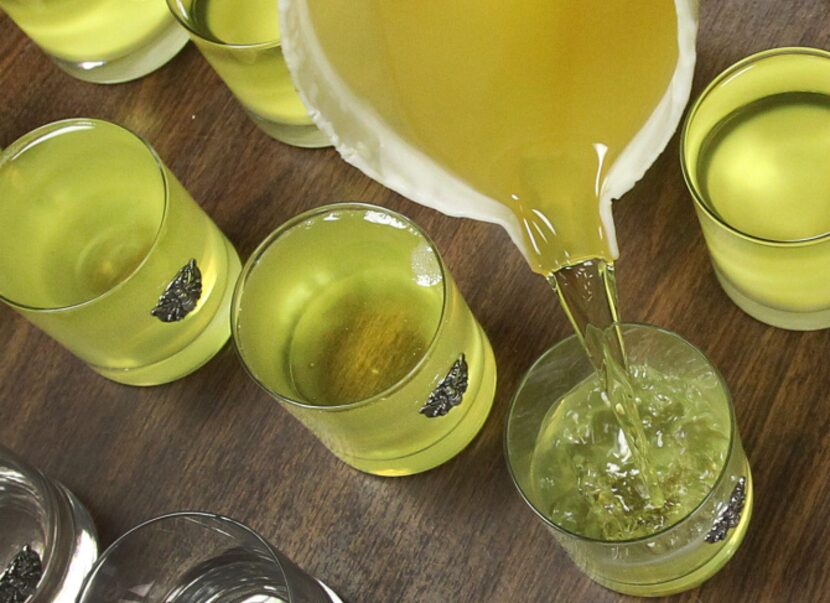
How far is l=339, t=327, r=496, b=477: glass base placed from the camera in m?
0.75

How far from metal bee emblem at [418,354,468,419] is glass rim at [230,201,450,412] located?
0.02 metres

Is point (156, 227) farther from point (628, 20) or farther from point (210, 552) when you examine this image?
point (628, 20)

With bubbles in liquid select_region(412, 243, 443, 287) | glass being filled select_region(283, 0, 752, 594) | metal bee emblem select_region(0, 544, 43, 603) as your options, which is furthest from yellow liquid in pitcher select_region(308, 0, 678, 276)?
metal bee emblem select_region(0, 544, 43, 603)

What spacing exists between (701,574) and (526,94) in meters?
0.25

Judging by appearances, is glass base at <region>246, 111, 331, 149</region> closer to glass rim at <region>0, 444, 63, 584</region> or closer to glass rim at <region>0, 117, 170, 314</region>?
glass rim at <region>0, 117, 170, 314</region>

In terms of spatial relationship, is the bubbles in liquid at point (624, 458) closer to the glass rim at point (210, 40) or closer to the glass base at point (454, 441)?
the glass base at point (454, 441)

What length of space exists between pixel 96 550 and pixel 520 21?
14.5 inches

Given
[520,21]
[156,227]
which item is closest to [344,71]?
[520,21]

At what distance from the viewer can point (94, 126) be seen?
0.80 m

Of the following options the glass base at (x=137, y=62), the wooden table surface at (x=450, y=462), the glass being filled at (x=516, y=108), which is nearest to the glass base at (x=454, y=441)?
the wooden table surface at (x=450, y=462)

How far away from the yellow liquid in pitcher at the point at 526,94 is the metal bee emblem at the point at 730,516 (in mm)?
137

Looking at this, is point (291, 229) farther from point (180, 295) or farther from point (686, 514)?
point (686, 514)

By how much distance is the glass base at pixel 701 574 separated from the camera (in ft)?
2.29

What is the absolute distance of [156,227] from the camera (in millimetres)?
800
